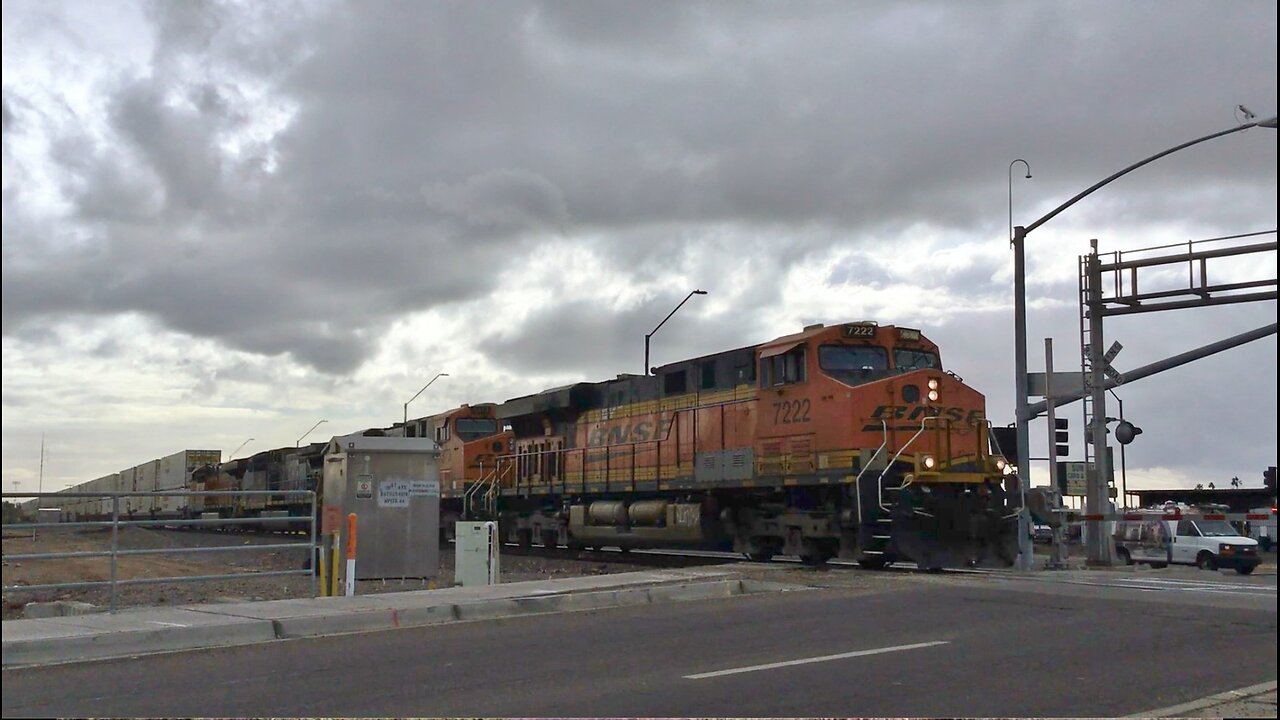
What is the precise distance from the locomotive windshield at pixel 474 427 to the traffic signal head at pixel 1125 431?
645 inches

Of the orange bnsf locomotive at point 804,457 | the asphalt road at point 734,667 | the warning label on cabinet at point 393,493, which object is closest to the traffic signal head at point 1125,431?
the orange bnsf locomotive at point 804,457

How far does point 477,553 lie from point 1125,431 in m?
12.9

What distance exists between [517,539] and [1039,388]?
1387 centimetres

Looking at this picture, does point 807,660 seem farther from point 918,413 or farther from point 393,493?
point 918,413

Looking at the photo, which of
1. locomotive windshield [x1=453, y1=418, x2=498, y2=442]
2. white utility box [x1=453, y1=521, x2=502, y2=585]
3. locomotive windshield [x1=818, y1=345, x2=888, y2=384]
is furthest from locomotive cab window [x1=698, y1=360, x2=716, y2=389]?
locomotive windshield [x1=453, y1=418, x2=498, y2=442]

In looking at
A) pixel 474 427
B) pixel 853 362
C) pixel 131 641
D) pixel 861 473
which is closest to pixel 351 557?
pixel 131 641

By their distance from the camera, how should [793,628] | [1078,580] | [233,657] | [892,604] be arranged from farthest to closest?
[1078,580], [892,604], [793,628], [233,657]

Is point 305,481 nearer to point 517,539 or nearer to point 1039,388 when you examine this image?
point 517,539

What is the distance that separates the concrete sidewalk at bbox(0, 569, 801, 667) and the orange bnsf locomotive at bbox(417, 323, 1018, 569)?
4.41m

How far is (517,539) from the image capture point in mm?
30109

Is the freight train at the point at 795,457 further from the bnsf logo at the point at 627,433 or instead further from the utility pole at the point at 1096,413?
the utility pole at the point at 1096,413

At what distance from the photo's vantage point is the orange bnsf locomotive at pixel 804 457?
18.4 metres

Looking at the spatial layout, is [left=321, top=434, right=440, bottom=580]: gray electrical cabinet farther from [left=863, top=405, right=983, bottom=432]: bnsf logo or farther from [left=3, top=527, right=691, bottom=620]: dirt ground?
[left=863, top=405, right=983, bottom=432]: bnsf logo

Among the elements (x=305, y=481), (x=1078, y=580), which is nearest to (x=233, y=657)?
(x=1078, y=580)
